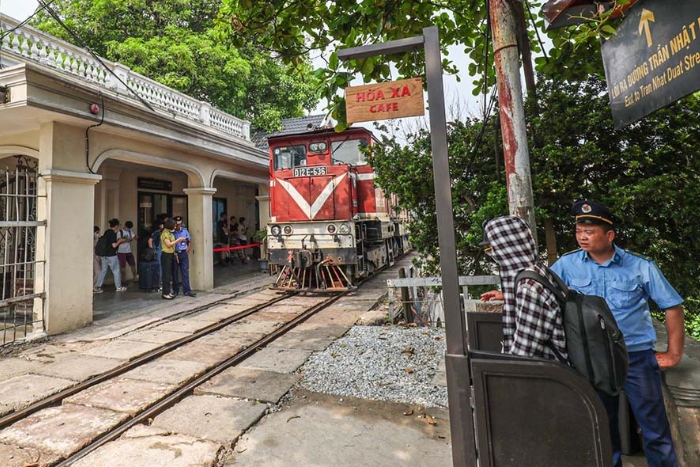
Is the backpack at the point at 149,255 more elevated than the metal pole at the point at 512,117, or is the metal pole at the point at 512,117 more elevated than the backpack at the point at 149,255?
the metal pole at the point at 512,117

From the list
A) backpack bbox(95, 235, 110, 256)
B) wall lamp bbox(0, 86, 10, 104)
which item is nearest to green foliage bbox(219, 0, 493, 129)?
wall lamp bbox(0, 86, 10, 104)

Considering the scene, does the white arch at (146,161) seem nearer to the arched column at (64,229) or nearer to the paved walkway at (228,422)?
the arched column at (64,229)

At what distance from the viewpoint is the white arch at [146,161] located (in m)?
6.21

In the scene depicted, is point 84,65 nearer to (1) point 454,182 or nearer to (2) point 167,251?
(2) point 167,251

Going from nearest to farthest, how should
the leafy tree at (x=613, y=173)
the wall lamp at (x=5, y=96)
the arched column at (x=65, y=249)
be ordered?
the leafy tree at (x=613, y=173) < the wall lamp at (x=5, y=96) < the arched column at (x=65, y=249)

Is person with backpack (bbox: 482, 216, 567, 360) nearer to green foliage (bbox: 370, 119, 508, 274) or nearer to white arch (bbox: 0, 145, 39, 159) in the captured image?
green foliage (bbox: 370, 119, 508, 274)

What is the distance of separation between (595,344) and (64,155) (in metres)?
6.92

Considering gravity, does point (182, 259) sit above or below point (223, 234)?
below

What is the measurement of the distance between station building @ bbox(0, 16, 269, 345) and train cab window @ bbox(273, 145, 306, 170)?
150 cm

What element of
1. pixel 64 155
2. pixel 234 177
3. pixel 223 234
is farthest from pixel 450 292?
pixel 223 234

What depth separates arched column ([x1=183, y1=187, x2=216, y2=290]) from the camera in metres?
8.60

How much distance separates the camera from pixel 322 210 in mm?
7688

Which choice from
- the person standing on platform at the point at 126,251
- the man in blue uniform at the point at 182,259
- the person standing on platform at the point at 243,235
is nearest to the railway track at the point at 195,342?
the man in blue uniform at the point at 182,259

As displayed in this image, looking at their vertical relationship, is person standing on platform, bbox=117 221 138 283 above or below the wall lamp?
below
